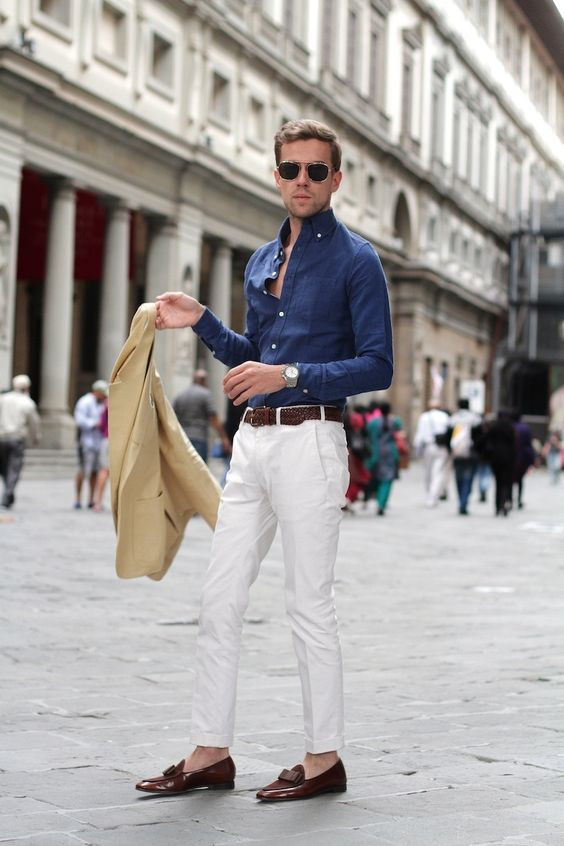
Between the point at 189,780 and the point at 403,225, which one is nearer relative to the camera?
the point at 189,780

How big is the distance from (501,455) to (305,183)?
18.7m

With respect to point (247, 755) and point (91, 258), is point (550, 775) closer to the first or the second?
point (247, 755)

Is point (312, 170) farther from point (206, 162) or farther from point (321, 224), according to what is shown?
point (206, 162)

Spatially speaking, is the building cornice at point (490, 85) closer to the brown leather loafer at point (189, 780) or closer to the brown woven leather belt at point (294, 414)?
the brown woven leather belt at point (294, 414)

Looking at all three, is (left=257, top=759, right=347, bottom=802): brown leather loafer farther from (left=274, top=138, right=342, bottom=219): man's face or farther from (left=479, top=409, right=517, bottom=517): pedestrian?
(left=479, top=409, right=517, bottom=517): pedestrian

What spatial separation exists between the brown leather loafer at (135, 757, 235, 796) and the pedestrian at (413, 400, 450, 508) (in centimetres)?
1923

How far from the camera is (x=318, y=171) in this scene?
430 cm

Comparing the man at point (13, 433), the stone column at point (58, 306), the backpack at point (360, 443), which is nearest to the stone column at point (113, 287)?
the stone column at point (58, 306)

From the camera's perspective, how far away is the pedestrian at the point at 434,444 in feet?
77.2

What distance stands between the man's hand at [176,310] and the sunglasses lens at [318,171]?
49 cm

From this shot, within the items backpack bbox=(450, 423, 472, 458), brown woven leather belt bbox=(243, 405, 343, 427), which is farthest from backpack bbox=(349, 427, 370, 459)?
brown woven leather belt bbox=(243, 405, 343, 427)

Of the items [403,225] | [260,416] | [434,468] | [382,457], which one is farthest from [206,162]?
[260,416]

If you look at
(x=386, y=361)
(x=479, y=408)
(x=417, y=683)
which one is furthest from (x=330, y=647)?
(x=479, y=408)

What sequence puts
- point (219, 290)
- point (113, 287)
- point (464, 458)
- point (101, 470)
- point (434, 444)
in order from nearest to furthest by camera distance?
point (101, 470) → point (464, 458) → point (434, 444) → point (113, 287) → point (219, 290)
